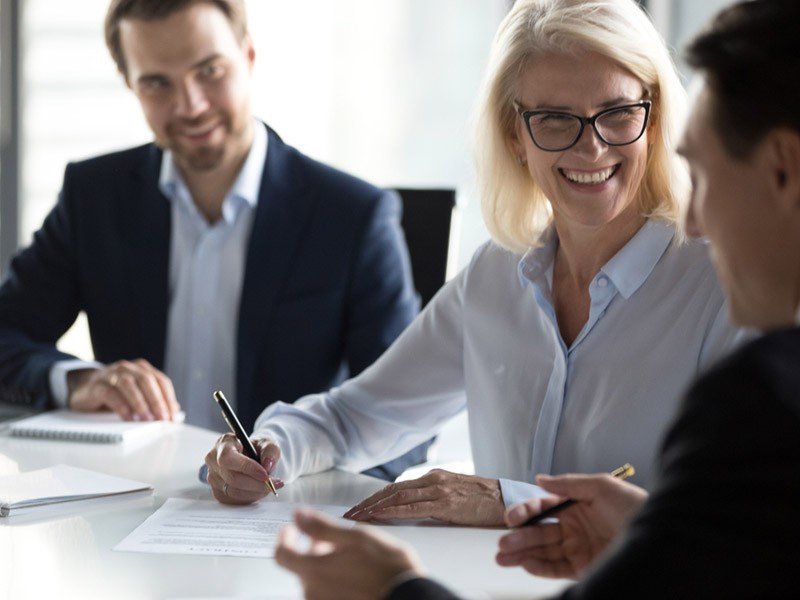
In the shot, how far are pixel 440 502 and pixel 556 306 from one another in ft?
1.70

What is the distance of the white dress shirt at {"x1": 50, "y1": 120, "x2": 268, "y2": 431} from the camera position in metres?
2.74

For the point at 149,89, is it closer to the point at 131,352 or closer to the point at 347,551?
the point at 131,352

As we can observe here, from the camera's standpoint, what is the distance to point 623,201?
188cm

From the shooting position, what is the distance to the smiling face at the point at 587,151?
181cm

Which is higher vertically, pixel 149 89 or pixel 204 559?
pixel 149 89

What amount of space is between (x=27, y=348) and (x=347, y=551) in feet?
6.12

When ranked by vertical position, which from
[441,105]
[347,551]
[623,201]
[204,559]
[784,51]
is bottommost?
[204,559]

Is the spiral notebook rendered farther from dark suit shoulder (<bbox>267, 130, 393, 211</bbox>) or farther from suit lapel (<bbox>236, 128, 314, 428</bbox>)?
dark suit shoulder (<bbox>267, 130, 393, 211</bbox>)

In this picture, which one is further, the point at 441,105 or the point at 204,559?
the point at 441,105

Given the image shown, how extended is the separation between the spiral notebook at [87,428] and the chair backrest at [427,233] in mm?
795

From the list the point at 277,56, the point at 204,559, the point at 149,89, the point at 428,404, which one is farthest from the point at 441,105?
the point at 204,559

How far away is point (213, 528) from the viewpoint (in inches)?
62.4

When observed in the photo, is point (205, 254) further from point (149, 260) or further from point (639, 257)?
point (639, 257)

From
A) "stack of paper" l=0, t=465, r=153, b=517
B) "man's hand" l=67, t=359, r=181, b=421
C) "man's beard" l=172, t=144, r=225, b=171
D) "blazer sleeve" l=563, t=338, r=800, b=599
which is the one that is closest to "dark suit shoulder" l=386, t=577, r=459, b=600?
"blazer sleeve" l=563, t=338, r=800, b=599
